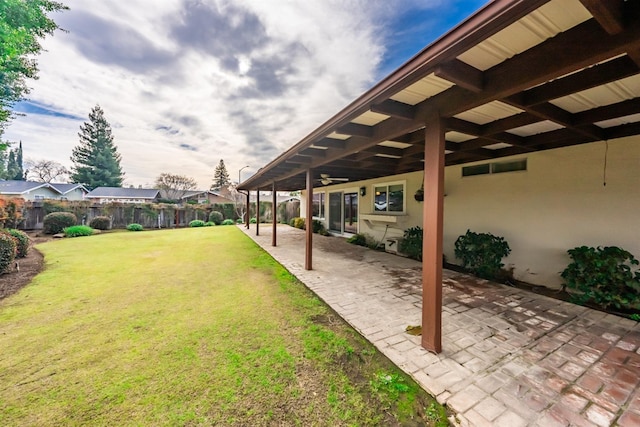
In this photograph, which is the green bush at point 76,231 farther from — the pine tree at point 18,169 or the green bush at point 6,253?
the pine tree at point 18,169

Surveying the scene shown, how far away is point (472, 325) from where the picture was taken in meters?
2.91

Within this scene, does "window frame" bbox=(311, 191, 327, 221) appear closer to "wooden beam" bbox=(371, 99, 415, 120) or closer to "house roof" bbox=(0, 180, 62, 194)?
"wooden beam" bbox=(371, 99, 415, 120)

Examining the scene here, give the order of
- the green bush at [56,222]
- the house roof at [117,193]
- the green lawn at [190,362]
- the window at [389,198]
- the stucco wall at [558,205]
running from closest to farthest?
1. the green lawn at [190,362]
2. the stucco wall at [558,205]
3. the window at [389,198]
4. the green bush at [56,222]
5. the house roof at [117,193]

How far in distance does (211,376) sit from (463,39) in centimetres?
313

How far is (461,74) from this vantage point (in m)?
1.80

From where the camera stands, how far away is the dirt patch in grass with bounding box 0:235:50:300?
4.12 metres

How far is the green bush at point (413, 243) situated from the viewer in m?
6.16

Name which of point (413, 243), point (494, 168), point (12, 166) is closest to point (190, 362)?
point (413, 243)

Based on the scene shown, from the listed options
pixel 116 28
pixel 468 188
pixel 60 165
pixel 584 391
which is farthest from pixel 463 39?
pixel 60 165

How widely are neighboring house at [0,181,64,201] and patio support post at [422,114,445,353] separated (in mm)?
34684

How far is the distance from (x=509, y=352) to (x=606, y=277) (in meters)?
2.32

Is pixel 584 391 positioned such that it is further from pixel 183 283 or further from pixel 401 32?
pixel 401 32

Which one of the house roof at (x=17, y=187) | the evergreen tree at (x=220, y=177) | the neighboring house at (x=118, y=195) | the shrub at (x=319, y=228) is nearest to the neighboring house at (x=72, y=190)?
the neighboring house at (x=118, y=195)

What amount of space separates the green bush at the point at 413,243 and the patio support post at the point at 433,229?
156 inches
